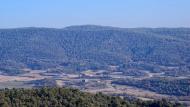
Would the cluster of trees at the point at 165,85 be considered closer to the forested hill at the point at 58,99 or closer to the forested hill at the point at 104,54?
the forested hill at the point at 104,54

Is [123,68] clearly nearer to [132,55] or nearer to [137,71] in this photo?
[137,71]

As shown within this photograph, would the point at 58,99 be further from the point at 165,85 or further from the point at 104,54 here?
the point at 104,54

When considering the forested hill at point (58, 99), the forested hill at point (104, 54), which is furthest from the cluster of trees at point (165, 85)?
the forested hill at point (58, 99)

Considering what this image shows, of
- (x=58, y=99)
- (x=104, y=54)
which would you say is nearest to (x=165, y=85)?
(x=58, y=99)

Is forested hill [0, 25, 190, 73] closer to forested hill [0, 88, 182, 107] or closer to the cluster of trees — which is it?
the cluster of trees

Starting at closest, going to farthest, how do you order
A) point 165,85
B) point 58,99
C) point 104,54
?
point 58,99 → point 165,85 → point 104,54

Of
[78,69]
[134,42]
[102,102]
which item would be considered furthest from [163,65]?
[102,102]
